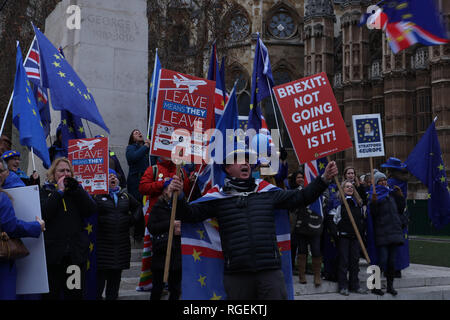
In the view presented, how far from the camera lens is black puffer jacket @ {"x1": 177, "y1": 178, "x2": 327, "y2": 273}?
435 cm

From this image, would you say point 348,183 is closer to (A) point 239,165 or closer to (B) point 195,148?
(B) point 195,148

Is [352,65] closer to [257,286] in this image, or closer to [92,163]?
[92,163]

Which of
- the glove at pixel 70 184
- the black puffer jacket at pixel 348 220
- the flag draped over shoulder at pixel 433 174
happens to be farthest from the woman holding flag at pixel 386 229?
the glove at pixel 70 184

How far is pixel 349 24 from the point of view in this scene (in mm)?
34844

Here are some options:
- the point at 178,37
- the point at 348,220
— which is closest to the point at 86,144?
the point at 348,220

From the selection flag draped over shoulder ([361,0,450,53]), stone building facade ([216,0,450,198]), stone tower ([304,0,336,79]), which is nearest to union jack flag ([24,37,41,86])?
flag draped over shoulder ([361,0,450,53])

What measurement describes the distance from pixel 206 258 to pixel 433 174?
724 centimetres

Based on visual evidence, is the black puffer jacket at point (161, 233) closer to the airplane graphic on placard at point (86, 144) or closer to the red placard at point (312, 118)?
the airplane graphic on placard at point (86, 144)

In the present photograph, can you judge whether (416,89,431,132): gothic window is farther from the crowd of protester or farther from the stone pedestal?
the stone pedestal

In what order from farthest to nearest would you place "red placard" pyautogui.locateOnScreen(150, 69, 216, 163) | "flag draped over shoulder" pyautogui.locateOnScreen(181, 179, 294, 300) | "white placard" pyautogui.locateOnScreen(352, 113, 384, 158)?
"white placard" pyautogui.locateOnScreen(352, 113, 384, 158)
"red placard" pyautogui.locateOnScreen(150, 69, 216, 163)
"flag draped over shoulder" pyautogui.locateOnScreen(181, 179, 294, 300)

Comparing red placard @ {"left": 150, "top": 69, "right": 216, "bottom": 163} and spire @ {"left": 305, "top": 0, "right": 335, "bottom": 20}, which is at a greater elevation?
spire @ {"left": 305, "top": 0, "right": 335, "bottom": 20}

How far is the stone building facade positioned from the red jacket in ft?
63.9

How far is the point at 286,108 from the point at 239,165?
1518mm

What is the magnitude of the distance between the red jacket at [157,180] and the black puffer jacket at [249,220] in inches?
57.2
